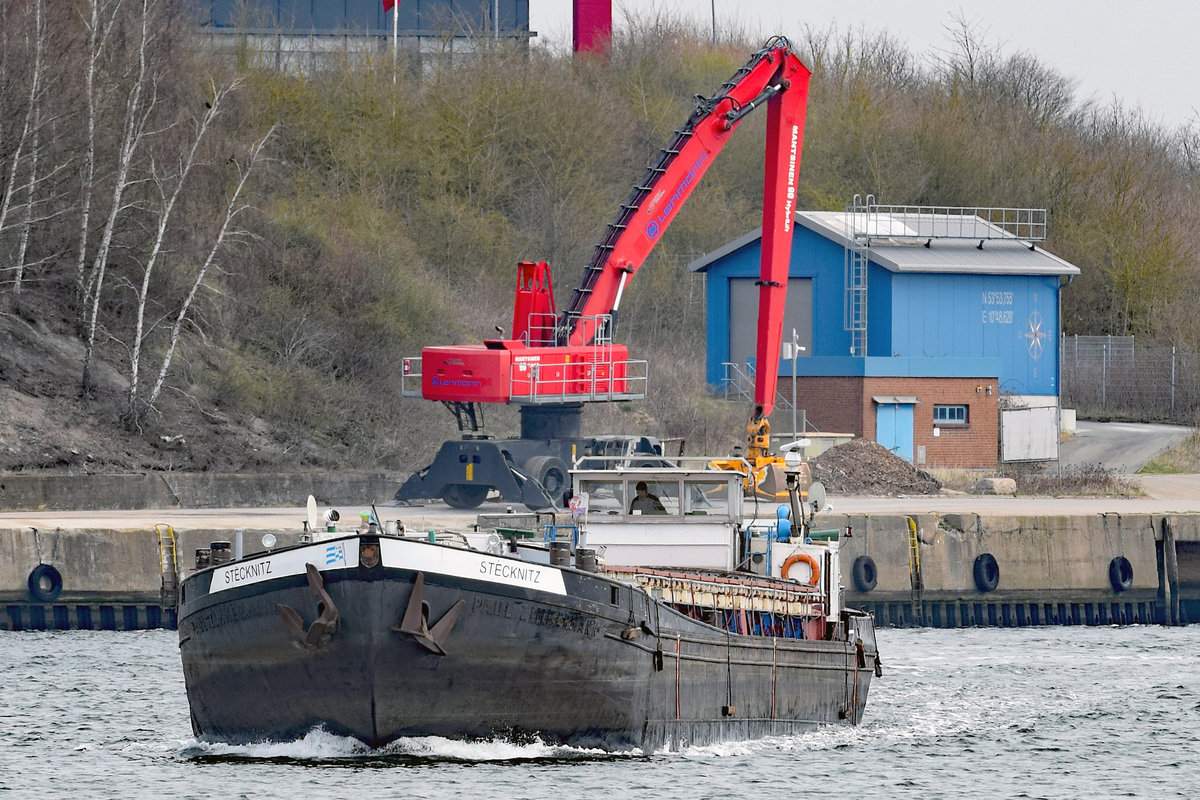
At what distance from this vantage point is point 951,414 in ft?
192

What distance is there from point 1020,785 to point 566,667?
580 cm

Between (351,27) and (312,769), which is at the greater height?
(351,27)

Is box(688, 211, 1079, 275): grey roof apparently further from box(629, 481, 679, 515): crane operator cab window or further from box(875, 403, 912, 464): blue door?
box(629, 481, 679, 515): crane operator cab window

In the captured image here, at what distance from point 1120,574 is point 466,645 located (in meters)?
24.1

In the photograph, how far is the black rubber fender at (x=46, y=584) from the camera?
1400 inches

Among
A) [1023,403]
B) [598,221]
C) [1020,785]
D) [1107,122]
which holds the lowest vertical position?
[1020,785]

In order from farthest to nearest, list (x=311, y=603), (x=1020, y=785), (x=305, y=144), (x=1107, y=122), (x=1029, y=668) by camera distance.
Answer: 1. (x=1107, y=122)
2. (x=305, y=144)
3. (x=1029, y=668)
4. (x=1020, y=785)
5. (x=311, y=603)

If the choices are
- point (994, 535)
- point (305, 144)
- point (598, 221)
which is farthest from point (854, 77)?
point (994, 535)

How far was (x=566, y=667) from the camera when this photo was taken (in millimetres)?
20938

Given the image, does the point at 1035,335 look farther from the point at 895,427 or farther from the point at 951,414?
the point at 895,427

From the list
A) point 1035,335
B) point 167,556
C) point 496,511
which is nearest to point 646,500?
point 167,556

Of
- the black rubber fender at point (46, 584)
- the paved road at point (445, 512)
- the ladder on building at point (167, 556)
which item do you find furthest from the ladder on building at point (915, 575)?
the black rubber fender at point (46, 584)

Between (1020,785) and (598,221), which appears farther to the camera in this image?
(598,221)

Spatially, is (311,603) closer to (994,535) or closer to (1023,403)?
(994,535)
